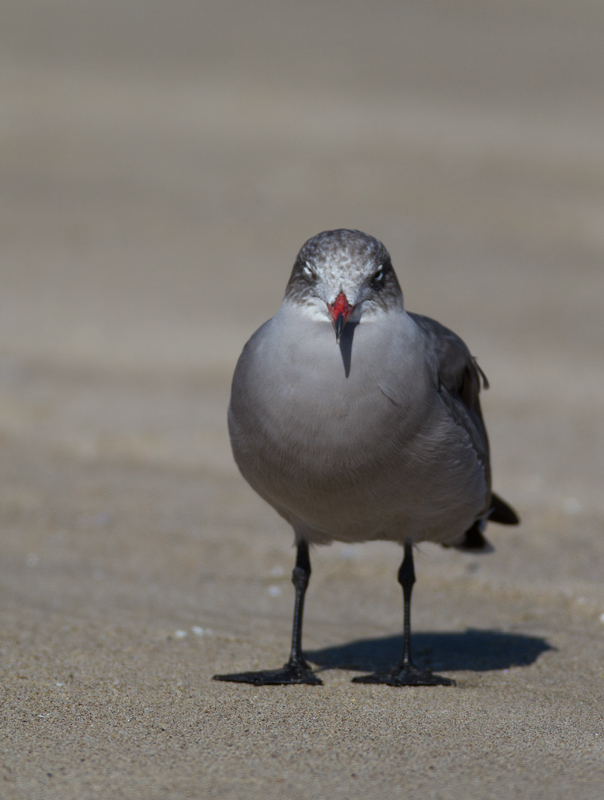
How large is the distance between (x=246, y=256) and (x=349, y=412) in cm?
920

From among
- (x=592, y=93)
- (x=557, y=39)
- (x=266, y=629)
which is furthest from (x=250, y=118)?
(x=266, y=629)

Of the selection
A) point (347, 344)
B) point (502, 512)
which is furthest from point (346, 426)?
point (502, 512)

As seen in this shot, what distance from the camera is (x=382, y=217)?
14.3 meters

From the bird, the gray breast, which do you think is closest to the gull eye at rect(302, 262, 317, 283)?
the bird

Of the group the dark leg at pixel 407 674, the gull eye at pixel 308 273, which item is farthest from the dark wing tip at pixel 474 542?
the gull eye at pixel 308 273

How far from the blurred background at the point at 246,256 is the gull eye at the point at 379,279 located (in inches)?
83.0

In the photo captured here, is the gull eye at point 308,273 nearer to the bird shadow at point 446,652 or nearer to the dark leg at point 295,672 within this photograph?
the dark leg at point 295,672

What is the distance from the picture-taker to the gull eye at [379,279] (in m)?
4.38

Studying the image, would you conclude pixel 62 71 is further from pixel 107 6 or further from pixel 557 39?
pixel 557 39

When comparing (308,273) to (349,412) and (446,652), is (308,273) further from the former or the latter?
(446,652)

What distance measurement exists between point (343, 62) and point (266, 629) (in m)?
17.0

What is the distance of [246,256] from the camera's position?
13.2 metres

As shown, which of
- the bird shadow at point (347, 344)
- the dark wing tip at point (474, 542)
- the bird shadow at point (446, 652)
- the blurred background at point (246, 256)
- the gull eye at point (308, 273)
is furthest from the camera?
the blurred background at point (246, 256)

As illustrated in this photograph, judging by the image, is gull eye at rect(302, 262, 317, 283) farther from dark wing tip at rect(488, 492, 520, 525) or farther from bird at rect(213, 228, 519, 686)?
dark wing tip at rect(488, 492, 520, 525)
